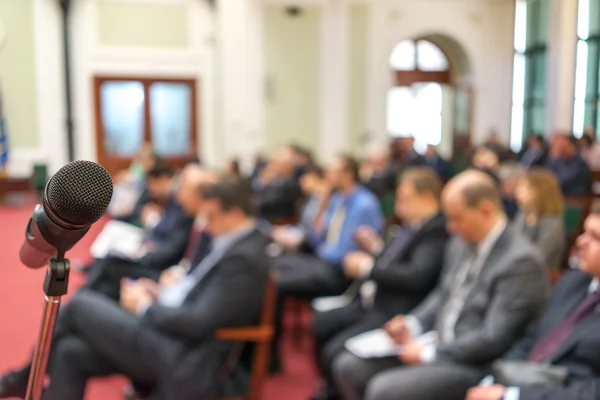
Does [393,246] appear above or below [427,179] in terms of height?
below

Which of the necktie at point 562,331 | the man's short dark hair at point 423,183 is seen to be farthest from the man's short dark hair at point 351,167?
the necktie at point 562,331

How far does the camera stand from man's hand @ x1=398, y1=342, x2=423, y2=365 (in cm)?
233

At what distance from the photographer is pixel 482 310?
2.23m

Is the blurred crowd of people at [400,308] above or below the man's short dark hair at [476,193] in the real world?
below

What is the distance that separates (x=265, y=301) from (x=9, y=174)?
122 cm

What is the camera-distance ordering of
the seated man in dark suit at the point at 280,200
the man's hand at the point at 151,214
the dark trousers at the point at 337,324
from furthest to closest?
1. the seated man in dark suit at the point at 280,200
2. the man's hand at the point at 151,214
3. the dark trousers at the point at 337,324

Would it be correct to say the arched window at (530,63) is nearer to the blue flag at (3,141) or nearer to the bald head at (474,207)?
the bald head at (474,207)

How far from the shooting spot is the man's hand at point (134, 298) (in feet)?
8.26

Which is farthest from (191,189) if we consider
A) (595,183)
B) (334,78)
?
(334,78)

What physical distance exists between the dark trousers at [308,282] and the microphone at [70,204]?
9.26 feet

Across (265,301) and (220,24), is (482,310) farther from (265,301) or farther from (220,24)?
(220,24)

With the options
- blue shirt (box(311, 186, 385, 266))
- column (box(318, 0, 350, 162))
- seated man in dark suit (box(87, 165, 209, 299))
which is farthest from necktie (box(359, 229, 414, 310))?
column (box(318, 0, 350, 162))

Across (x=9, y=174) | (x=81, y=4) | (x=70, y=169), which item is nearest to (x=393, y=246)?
(x=81, y=4)

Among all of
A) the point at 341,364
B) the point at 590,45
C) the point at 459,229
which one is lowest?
the point at 341,364
